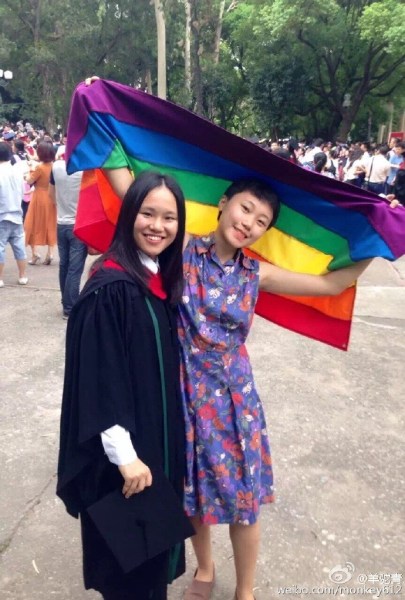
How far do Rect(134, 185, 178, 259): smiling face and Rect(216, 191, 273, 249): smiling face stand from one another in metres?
0.30

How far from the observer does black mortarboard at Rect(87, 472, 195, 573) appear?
1.80 m

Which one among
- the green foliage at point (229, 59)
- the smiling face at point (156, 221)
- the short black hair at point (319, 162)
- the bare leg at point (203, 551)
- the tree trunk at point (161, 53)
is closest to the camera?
the smiling face at point (156, 221)

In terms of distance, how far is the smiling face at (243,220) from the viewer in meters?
2.10

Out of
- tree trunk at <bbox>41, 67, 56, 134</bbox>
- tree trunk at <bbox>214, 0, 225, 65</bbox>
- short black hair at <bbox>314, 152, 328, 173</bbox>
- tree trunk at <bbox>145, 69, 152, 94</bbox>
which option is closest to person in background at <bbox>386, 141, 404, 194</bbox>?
short black hair at <bbox>314, 152, 328, 173</bbox>

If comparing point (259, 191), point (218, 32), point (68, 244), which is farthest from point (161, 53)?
point (259, 191)

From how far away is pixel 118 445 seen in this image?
1727 millimetres

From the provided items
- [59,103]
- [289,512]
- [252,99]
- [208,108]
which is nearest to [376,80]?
[252,99]

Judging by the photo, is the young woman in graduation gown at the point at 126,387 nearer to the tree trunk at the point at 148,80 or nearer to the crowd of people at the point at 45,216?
the crowd of people at the point at 45,216

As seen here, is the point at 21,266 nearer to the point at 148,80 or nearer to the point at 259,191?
the point at 259,191

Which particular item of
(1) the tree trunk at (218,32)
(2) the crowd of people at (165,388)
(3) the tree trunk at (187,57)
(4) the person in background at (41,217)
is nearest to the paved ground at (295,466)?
(2) the crowd of people at (165,388)

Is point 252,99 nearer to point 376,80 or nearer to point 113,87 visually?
point 376,80

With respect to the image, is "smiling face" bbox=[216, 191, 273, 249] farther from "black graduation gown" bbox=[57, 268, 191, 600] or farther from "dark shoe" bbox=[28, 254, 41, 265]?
"dark shoe" bbox=[28, 254, 41, 265]

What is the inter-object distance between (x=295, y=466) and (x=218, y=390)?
159 cm

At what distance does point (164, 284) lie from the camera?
1.95m
